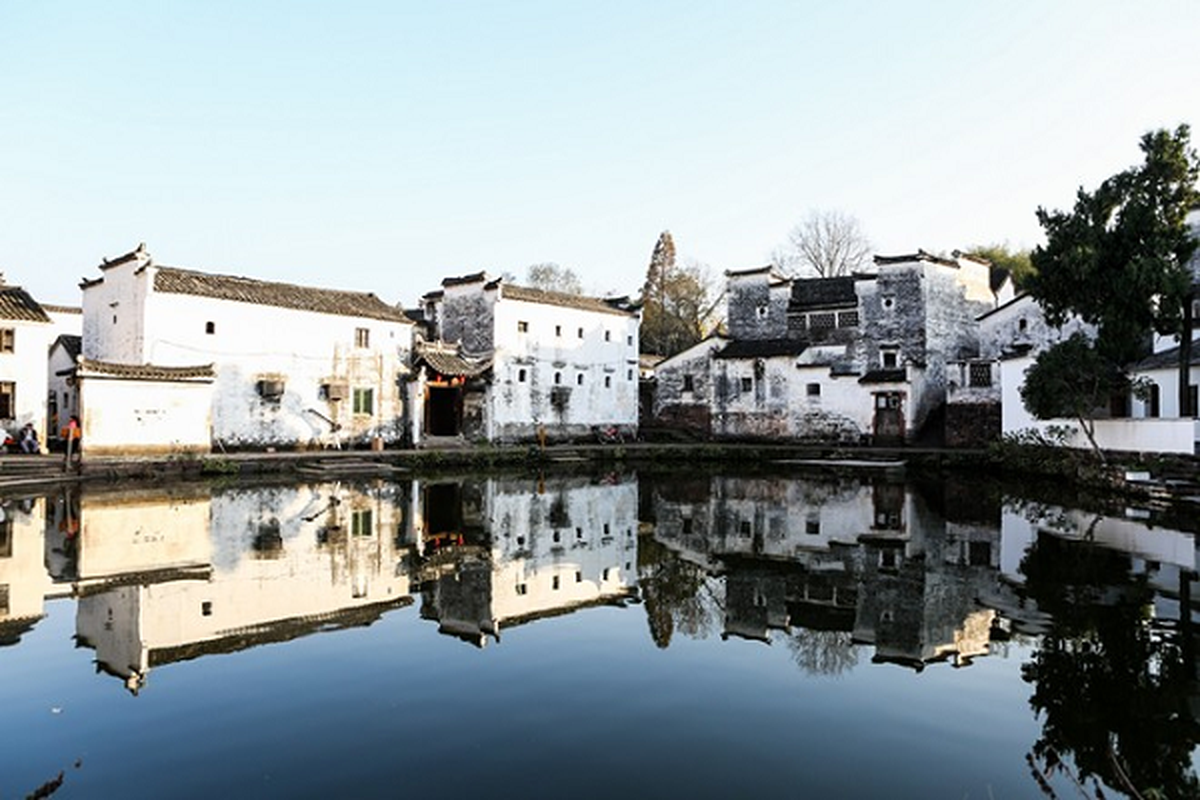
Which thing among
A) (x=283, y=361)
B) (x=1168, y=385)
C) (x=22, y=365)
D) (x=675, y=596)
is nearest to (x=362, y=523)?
(x=675, y=596)

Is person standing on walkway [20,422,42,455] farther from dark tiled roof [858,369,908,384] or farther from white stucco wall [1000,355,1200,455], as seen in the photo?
white stucco wall [1000,355,1200,455]

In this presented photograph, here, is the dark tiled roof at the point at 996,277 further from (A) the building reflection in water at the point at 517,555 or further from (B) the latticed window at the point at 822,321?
(A) the building reflection in water at the point at 517,555

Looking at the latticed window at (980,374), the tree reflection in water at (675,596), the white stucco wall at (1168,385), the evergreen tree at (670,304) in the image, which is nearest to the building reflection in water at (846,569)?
the tree reflection in water at (675,596)

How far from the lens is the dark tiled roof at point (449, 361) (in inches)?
1061

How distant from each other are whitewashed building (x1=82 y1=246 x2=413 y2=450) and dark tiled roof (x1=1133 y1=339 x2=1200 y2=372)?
2112cm

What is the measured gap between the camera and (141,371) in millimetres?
19984

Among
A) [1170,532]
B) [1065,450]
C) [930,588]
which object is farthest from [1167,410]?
[930,588]

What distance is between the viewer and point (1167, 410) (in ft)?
62.2

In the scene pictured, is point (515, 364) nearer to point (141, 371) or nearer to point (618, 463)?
point (618, 463)

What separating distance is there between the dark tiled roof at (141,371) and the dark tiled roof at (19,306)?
2.14 m

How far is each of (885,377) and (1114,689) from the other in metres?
23.8

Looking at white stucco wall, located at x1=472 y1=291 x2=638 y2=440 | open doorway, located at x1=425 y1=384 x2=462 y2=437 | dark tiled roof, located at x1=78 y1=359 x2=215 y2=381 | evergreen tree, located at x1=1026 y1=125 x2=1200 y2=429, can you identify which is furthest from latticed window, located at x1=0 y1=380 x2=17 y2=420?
evergreen tree, located at x1=1026 y1=125 x2=1200 y2=429

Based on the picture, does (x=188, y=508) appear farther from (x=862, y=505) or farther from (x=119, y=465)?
(x=862, y=505)

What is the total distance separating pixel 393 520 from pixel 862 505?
9.05m
